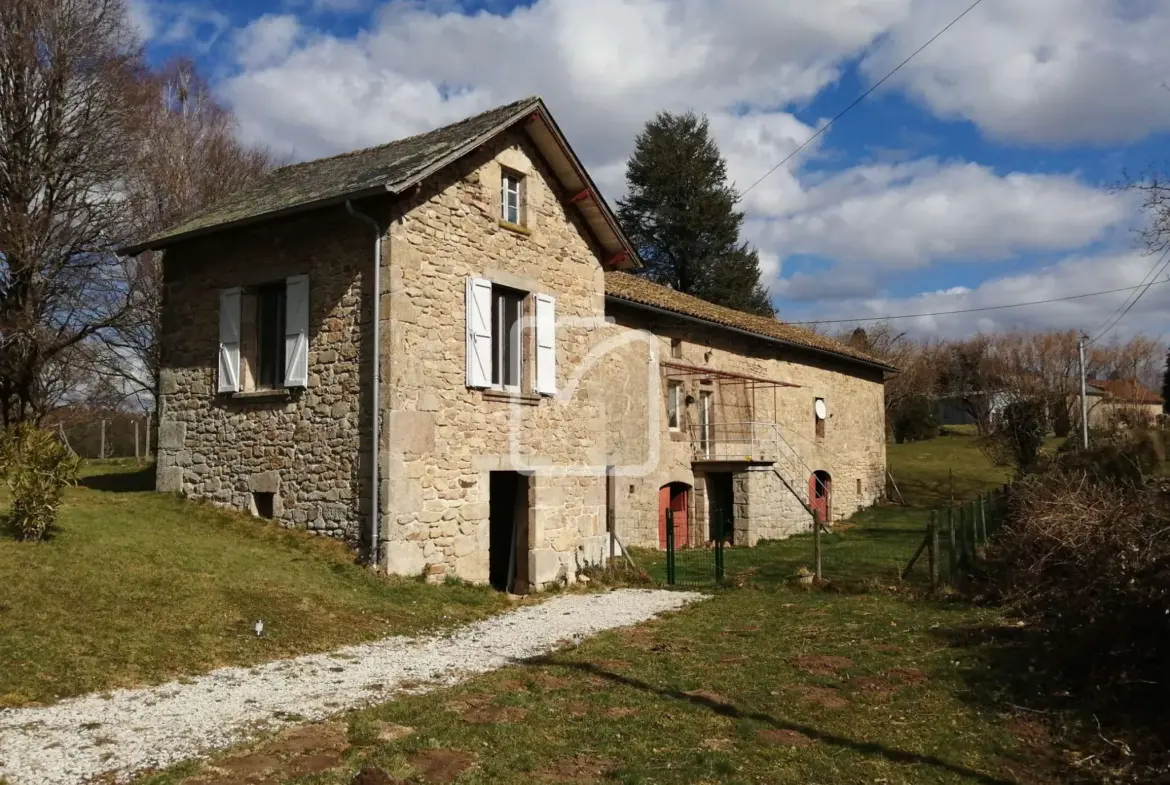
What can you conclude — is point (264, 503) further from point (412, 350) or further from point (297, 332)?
point (412, 350)

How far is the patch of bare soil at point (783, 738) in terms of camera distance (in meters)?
5.54

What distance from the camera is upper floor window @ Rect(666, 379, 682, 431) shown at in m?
18.8

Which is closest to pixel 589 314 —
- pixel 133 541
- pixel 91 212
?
pixel 133 541

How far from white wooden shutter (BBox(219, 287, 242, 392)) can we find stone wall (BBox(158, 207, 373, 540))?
22 cm

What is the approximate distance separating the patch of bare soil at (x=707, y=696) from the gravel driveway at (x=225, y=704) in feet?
6.15

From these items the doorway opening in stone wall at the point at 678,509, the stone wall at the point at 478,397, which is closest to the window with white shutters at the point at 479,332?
the stone wall at the point at 478,397

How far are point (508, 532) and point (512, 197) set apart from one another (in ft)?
16.9

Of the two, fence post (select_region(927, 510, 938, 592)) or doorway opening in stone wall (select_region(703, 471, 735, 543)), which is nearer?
fence post (select_region(927, 510, 938, 592))

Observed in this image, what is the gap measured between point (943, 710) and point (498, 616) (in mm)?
5391

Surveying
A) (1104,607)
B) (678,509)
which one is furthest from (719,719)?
(678,509)

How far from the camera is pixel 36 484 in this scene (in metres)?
8.63

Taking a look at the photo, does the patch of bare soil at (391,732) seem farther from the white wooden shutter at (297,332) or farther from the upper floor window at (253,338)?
the upper floor window at (253,338)

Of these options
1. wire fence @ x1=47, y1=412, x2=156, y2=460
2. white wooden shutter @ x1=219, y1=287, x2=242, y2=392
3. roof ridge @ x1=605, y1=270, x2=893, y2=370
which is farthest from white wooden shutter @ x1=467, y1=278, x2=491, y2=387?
wire fence @ x1=47, y1=412, x2=156, y2=460

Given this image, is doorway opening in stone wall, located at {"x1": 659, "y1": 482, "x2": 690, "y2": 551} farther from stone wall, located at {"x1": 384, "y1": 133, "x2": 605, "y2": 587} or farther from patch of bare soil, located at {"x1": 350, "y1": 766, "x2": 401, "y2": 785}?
patch of bare soil, located at {"x1": 350, "y1": 766, "x2": 401, "y2": 785}
